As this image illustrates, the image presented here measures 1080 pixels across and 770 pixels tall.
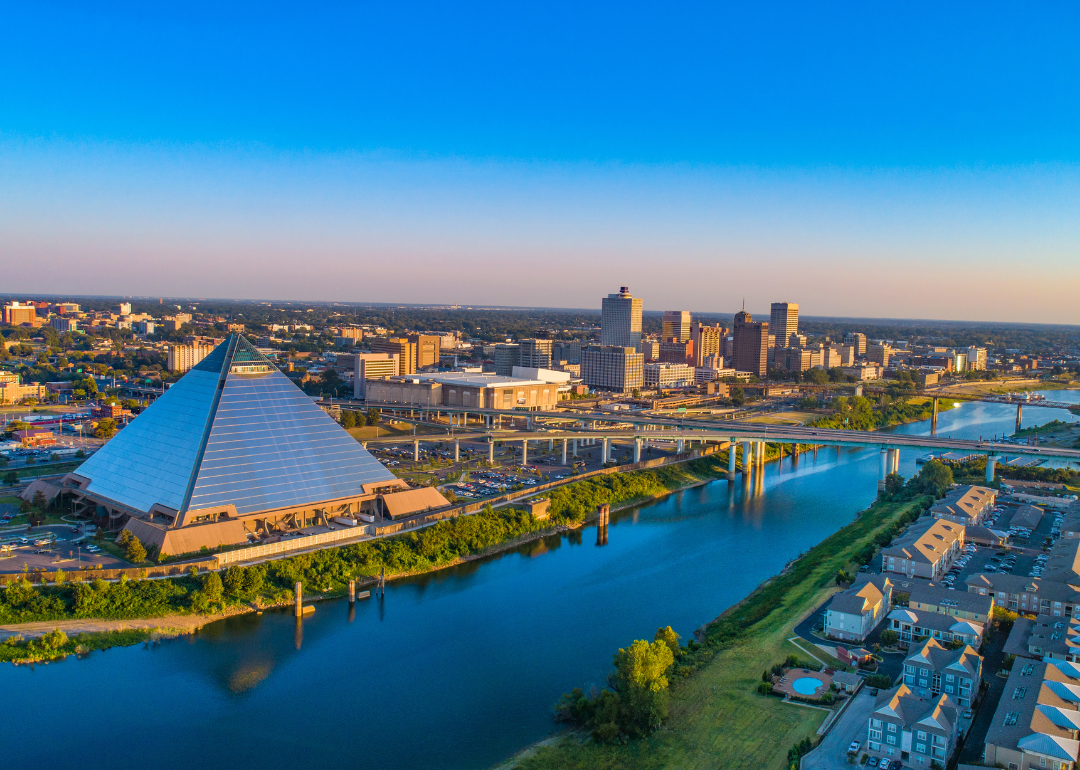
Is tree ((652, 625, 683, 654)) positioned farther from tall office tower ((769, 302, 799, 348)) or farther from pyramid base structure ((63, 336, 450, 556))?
tall office tower ((769, 302, 799, 348))

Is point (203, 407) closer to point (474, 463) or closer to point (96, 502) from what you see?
point (96, 502)

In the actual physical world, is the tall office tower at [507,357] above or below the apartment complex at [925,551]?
above

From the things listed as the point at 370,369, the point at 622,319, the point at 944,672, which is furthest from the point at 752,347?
the point at 944,672

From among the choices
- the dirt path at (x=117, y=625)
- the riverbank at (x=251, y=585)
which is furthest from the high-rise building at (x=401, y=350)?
the dirt path at (x=117, y=625)

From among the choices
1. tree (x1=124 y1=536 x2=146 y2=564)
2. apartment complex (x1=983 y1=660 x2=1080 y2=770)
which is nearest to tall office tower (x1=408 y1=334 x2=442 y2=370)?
tree (x1=124 y1=536 x2=146 y2=564)

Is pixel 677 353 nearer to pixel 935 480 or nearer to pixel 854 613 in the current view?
pixel 935 480

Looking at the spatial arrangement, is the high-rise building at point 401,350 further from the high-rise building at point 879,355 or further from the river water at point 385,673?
the high-rise building at point 879,355
